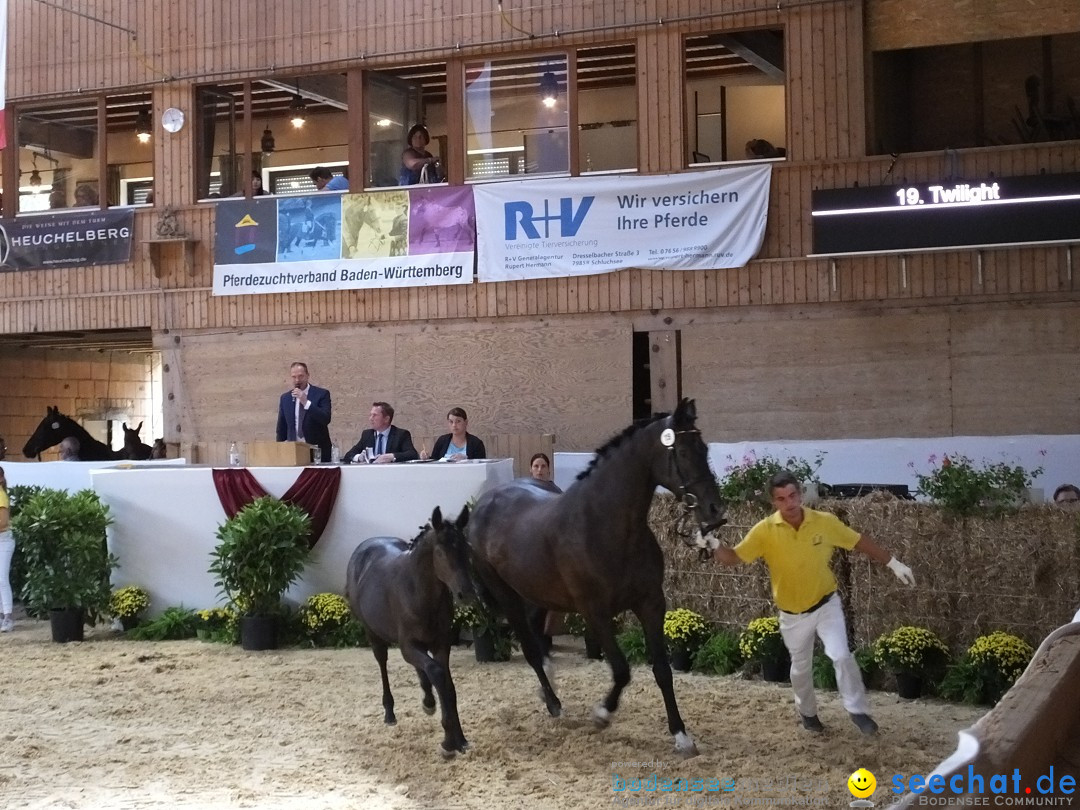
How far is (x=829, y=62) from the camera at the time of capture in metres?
15.1

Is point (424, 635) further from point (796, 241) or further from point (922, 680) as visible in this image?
point (796, 241)

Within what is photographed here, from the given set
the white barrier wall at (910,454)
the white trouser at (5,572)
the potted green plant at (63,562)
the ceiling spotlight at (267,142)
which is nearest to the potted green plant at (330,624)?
the potted green plant at (63,562)

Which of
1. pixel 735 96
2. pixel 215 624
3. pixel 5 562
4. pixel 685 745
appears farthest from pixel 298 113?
pixel 685 745

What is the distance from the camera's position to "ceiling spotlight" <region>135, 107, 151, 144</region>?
1823cm

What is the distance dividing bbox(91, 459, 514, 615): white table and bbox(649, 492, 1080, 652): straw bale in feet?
9.64

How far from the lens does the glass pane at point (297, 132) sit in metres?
17.5

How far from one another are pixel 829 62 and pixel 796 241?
2.19 m

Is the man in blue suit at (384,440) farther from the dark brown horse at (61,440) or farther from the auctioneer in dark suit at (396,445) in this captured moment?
the dark brown horse at (61,440)

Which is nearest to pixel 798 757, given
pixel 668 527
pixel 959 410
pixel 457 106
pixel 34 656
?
pixel 668 527

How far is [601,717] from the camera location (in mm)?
7547

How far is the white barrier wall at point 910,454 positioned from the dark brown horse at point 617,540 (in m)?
4.34

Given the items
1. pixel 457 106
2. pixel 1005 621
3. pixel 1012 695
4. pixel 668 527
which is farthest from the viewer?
pixel 457 106

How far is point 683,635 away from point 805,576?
252cm

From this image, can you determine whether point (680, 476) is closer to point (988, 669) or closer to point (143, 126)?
point (988, 669)
